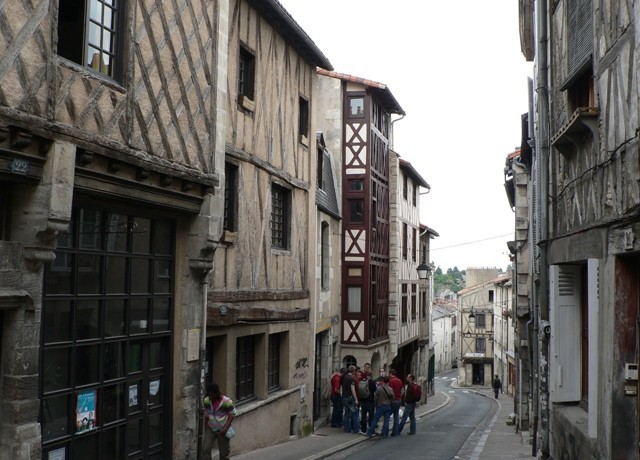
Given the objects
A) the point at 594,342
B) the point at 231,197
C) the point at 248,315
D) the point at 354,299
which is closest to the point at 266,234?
the point at 231,197

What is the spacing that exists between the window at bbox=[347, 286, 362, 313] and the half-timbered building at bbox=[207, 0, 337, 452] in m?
8.70

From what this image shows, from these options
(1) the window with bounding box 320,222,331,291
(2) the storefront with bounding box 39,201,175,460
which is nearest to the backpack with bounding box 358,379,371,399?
(1) the window with bounding box 320,222,331,291

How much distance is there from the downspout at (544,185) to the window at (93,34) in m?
6.11

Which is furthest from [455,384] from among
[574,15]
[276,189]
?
[574,15]

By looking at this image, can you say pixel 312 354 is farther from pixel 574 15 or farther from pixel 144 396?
pixel 574 15

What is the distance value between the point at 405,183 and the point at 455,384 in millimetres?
34803

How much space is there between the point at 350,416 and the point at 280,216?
5.39 metres

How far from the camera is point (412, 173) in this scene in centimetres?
3153

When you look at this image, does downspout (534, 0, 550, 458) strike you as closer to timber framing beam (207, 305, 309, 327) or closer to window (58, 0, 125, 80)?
timber framing beam (207, 305, 309, 327)

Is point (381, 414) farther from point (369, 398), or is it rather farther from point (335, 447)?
point (335, 447)

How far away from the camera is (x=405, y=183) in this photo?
102ft

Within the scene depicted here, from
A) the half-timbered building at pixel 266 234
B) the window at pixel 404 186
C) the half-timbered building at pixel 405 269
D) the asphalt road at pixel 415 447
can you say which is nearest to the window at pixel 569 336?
the asphalt road at pixel 415 447

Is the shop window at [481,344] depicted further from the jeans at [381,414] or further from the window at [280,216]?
the window at [280,216]

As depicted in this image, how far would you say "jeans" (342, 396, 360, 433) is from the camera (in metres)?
16.3
